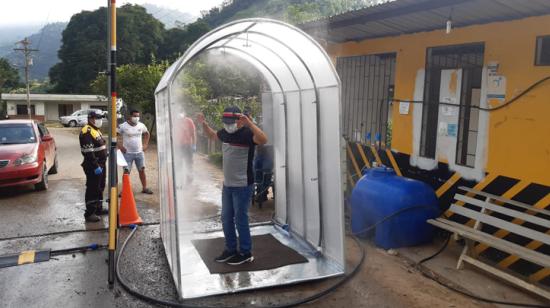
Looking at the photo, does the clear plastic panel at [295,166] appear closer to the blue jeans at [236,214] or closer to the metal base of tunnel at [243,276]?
the metal base of tunnel at [243,276]

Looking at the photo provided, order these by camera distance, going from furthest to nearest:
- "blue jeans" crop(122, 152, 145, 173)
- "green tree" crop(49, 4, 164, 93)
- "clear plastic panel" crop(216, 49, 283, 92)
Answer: "green tree" crop(49, 4, 164, 93), "blue jeans" crop(122, 152, 145, 173), "clear plastic panel" crop(216, 49, 283, 92)

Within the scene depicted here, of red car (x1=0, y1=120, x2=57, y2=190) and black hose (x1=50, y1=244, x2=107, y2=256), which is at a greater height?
red car (x1=0, y1=120, x2=57, y2=190)

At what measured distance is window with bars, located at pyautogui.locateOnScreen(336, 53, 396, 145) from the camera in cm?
732

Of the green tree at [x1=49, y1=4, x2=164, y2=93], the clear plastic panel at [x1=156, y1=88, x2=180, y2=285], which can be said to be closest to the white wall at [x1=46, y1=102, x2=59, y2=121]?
the green tree at [x1=49, y1=4, x2=164, y2=93]

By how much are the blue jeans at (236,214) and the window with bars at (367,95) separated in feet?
10.3

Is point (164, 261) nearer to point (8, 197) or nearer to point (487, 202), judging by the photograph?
point (487, 202)

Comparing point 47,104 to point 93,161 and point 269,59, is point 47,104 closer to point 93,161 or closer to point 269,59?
point 93,161

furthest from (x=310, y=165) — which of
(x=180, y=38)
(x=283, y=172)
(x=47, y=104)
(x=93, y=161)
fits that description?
(x=47, y=104)

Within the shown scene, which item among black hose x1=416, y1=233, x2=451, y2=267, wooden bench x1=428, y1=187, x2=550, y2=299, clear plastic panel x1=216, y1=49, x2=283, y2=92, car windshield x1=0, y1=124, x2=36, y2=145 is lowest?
black hose x1=416, y1=233, x2=451, y2=267

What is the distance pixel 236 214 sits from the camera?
5066 millimetres

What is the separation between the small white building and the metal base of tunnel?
127ft

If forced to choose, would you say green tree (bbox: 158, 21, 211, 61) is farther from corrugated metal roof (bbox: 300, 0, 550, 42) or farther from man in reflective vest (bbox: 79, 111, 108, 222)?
corrugated metal roof (bbox: 300, 0, 550, 42)

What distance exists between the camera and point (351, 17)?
5941mm

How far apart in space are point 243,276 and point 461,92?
12.4ft
